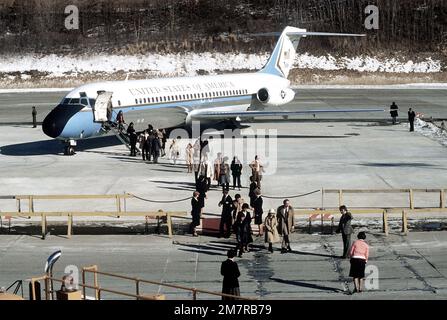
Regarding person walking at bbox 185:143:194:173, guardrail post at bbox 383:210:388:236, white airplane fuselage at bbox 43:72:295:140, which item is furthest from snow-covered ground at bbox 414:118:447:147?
guardrail post at bbox 383:210:388:236

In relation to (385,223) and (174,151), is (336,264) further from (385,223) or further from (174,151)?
(174,151)

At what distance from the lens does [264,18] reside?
315 ft

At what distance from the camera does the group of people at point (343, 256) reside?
642 inches

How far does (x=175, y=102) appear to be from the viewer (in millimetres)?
40438

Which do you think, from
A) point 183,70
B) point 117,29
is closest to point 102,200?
point 183,70

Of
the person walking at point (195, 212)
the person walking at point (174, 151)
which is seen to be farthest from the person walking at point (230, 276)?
the person walking at point (174, 151)

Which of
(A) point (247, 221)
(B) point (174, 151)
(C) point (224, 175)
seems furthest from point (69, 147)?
(A) point (247, 221)

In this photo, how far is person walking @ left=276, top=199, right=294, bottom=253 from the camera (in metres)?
21.3

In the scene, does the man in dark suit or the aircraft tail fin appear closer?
the man in dark suit

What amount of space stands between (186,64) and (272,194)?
59.9 meters

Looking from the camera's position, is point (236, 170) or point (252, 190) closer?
point (252, 190)

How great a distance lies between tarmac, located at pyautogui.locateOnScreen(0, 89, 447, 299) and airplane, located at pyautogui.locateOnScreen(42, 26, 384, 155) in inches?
52.5

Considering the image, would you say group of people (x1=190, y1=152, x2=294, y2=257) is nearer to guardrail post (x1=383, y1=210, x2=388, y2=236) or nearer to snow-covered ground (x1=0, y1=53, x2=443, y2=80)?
guardrail post (x1=383, y1=210, x2=388, y2=236)

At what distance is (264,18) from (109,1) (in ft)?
59.6
